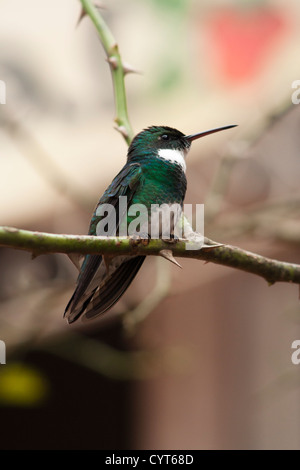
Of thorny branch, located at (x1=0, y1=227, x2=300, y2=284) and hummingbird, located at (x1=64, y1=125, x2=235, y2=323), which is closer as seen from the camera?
thorny branch, located at (x1=0, y1=227, x2=300, y2=284)

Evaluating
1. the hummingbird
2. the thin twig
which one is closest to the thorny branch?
the hummingbird

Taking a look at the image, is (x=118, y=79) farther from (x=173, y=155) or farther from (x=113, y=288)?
(x=113, y=288)

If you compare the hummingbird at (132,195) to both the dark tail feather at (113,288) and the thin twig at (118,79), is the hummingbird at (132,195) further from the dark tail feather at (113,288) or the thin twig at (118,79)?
the thin twig at (118,79)

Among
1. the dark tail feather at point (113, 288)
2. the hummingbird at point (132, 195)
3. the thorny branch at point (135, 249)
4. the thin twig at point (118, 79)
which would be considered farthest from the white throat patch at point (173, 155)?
the thorny branch at point (135, 249)

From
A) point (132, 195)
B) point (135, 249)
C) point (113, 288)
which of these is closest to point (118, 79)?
point (132, 195)

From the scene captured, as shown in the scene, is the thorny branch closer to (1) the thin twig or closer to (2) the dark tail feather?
(2) the dark tail feather

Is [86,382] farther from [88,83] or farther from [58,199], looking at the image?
[88,83]

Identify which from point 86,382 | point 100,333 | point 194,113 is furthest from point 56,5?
point 86,382
